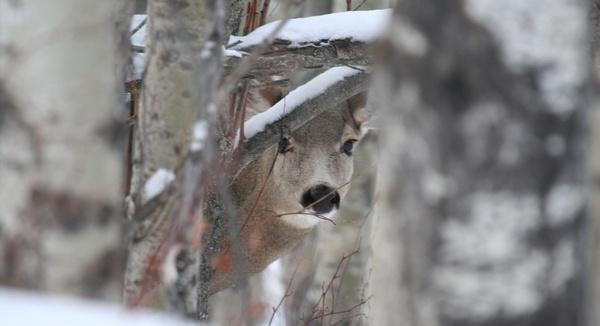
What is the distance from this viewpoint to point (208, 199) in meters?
4.62

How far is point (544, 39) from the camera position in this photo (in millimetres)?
1571

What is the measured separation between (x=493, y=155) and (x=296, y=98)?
362 cm

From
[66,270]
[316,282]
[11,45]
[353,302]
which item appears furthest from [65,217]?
[316,282]

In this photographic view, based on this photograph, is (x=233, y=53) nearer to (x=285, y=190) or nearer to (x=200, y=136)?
(x=285, y=190)

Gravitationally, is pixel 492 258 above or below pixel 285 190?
above

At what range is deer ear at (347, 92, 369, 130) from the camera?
6504 mm

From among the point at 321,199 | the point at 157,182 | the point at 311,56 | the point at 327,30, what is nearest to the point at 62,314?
the point at 157,182

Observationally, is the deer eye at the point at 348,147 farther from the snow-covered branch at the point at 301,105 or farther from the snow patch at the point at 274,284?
the snow patch at the point at 274,284

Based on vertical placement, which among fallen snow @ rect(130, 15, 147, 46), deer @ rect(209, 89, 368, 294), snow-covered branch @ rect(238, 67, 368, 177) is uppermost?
fallen snow @ rect(130, 15, 147, 46)

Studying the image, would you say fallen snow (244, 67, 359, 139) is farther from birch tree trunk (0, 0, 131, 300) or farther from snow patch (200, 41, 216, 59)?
birch tree trunk (0, 0, 131, 300)

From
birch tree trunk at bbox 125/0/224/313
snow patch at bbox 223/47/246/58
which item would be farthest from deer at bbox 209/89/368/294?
birch tree trunk at bbox 125/0/224/313

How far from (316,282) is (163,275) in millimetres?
7246

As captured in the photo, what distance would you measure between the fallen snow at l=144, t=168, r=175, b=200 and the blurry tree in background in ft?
0.09

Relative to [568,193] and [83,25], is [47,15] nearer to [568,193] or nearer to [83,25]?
[83,25]
